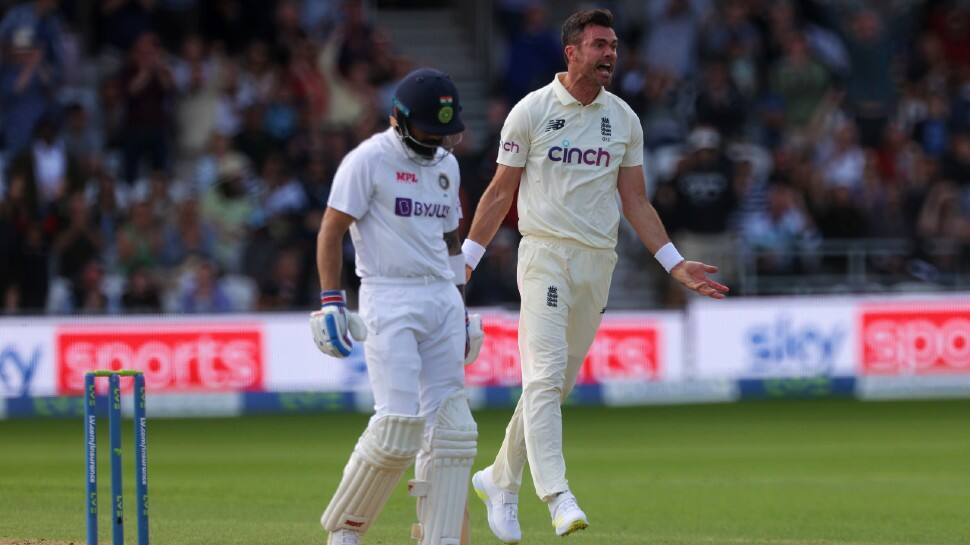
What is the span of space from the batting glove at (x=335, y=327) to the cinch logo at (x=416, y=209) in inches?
17.2

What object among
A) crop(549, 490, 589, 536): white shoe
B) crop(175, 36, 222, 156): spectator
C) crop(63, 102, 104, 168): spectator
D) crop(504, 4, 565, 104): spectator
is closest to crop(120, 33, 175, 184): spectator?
crop(63, 102, 104, 168): spectator

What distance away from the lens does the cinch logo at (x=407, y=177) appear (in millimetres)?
7012

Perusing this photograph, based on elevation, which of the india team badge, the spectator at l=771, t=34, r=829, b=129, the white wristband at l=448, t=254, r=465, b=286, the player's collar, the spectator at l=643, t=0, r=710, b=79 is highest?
the spectator at l=643, t=0, r=710, b=79

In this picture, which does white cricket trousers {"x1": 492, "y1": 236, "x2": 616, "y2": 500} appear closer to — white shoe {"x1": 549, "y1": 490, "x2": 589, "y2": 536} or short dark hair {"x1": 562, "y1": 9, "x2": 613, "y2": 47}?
white shoe {"x1": 549, "y1": 490, "x2": 589, "y2": 536}

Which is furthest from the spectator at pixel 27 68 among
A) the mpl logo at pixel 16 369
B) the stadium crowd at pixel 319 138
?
the mpl logo at pixel 16 369

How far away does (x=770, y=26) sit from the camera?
2052 centimetres

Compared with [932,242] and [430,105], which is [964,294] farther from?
[430,105]

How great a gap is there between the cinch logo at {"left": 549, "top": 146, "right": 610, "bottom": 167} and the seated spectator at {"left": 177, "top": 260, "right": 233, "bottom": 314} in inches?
346

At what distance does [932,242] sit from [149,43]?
28.0ft

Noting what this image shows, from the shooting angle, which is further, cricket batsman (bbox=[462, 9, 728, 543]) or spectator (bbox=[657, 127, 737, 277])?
spectator (bbox=[657, 127, 737, 277])

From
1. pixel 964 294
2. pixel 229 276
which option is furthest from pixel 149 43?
pixel 964 294

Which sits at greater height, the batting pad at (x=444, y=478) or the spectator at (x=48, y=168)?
the spectator at (x=48, y=168)

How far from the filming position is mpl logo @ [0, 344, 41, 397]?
15602mm

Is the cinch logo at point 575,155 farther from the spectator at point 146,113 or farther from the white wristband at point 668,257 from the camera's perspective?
the spectator at point 146,113
